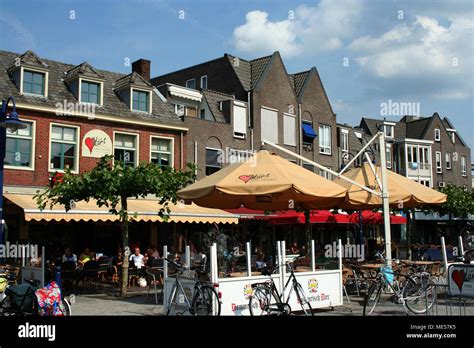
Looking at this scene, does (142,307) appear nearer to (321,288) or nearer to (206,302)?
(206,302)

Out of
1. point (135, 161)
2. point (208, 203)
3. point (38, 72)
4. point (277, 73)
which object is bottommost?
point (208, 203)

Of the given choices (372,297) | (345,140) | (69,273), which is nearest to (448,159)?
(345,140)

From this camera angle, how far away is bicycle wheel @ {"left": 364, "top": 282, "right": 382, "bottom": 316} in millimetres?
8812

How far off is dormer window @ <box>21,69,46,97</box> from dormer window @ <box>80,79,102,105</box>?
1.75 metres

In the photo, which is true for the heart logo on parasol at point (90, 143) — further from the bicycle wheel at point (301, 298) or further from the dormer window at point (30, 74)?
the bicycle wheel at point (301, 298)

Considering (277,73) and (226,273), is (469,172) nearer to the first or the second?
(277,73)

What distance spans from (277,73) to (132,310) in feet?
77.8

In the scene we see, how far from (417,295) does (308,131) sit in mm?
24628

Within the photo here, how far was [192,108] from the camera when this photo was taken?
2862 centimetres

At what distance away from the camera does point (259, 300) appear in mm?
8648

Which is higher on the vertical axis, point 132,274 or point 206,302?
point 206,302

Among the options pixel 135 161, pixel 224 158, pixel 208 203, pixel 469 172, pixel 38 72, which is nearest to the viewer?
pixel 208 203

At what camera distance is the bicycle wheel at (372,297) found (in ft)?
28.9
